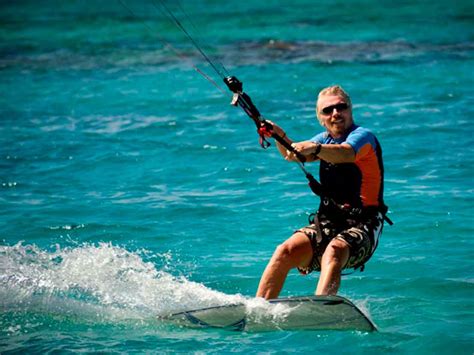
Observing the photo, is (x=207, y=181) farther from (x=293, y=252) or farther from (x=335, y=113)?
(x=335, y=113)

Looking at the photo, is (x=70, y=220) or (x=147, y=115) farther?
(x=147, y=115)

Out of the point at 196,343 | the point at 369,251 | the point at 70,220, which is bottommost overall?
the point at 196,343

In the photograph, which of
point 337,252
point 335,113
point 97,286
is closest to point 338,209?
point 337,252

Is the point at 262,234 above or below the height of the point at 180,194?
below

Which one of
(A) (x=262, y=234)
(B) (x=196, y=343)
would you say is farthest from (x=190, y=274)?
(B) (x=196, y=343)

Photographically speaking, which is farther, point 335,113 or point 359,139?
point 335,113

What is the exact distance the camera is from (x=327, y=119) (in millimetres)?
6430

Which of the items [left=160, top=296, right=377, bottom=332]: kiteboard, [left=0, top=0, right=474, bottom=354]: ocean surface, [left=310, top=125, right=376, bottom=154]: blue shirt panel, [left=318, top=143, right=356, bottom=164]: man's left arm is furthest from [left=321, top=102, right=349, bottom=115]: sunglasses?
[left=0, top=0, right=474, bottom=354]: ocean surface

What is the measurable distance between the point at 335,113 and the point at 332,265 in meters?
1.12

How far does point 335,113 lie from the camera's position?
6379 millimetres

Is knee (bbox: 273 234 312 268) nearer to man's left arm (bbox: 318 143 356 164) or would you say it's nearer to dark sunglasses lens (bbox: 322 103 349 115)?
man's left arm (bbox: 318 143 356 164)

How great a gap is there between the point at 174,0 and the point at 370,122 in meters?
14.7

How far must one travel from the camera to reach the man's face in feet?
20.9

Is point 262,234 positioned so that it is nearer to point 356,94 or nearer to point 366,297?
point 366,297
